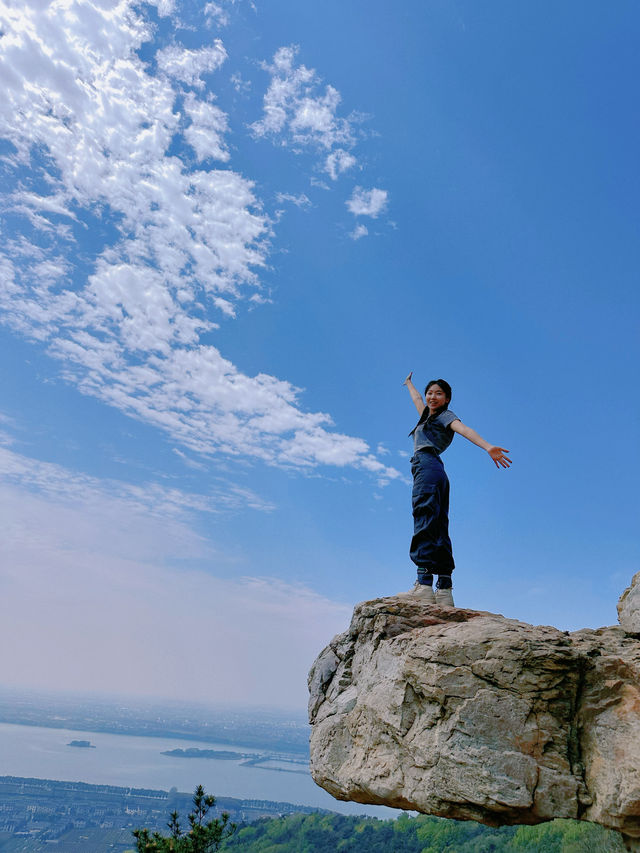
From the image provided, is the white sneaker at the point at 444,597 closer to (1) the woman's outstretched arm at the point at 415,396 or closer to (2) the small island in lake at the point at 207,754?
(1) the woman's outstretched arm at the point at 415,396

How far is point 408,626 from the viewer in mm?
5109

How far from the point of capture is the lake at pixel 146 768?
6962cm

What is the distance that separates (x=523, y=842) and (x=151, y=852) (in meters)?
33.0

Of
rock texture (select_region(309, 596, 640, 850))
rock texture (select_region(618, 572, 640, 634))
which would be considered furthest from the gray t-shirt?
rock texture (select_region(618, 572, 640, 634))

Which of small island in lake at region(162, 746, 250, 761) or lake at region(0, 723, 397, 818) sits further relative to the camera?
small island in lake at region(162, 746, 250, 761)

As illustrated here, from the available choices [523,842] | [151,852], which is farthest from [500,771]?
[523,842]

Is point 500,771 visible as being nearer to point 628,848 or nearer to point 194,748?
point 628,848

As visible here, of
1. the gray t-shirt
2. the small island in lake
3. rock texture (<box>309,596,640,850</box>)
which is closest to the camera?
rock texture (<box>309,596,640,850</box>)

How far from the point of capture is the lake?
69.6m

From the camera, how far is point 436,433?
6094 mm

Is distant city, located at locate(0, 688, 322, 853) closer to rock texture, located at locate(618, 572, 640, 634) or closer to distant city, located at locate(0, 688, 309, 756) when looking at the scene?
distant city, located at locate(0, 688, 309, 756)

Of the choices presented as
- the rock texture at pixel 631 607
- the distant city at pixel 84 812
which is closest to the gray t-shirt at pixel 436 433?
the rock texture at pixel 631 607

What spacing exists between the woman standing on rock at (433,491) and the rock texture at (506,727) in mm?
677

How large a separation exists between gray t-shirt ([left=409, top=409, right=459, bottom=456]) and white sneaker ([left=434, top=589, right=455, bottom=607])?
1.44 metres
